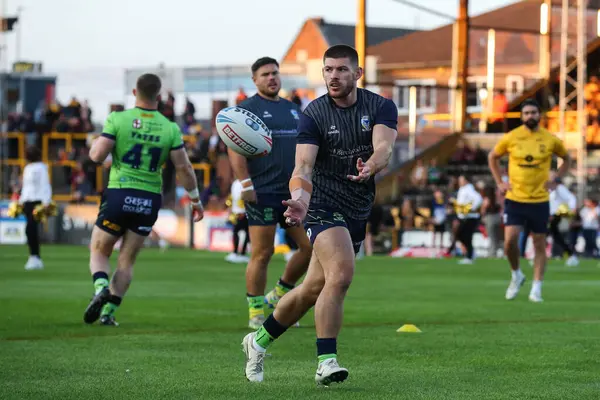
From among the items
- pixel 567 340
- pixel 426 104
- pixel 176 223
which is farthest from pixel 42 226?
pixel 567 340

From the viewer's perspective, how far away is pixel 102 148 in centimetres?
1214

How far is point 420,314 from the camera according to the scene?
14.5 meters

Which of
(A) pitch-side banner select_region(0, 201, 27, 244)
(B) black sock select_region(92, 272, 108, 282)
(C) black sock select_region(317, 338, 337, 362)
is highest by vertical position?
(B) black sock select_region(92, 272, 108, 282)

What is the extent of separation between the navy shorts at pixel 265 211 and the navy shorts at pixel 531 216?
A: 4.80 metres

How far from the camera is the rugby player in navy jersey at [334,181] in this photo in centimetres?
830

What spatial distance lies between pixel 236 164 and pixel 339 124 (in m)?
3.69

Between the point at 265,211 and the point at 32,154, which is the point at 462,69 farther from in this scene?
the point at 265,211

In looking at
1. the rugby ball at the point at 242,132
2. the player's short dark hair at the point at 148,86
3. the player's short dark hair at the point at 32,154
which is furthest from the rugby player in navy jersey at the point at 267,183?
the player's short dark hair at the point at 32,154

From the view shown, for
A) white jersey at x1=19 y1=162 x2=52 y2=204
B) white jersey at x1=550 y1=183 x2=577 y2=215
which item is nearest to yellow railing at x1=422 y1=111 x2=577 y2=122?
white jersey at x1=550 y1=183 x2=577 y2=215

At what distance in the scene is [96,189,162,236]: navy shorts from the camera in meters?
12.3

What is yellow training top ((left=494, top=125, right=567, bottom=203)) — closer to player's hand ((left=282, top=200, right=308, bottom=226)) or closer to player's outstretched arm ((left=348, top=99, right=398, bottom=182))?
player's outstretched arm ((left=348, top=99, right=398, bottom=182))

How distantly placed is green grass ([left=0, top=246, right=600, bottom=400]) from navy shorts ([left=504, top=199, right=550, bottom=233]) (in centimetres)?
93

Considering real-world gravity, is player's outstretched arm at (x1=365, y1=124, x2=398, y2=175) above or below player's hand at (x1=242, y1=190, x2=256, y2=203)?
above

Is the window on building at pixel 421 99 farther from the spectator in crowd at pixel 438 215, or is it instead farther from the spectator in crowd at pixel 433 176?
the spectator in crowd at pixel 438 215
